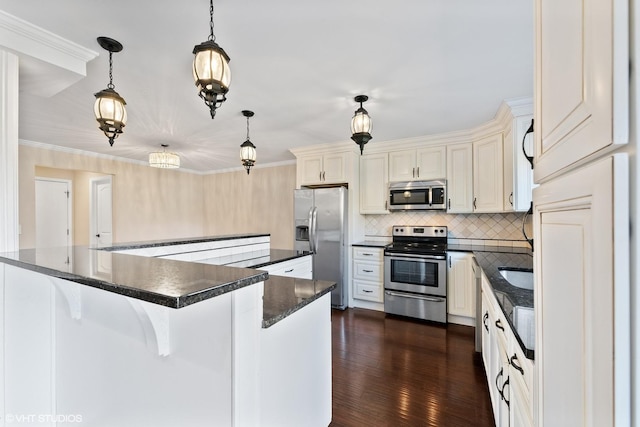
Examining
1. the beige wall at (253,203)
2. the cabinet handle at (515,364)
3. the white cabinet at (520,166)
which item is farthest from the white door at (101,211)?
the white cabinet at (520,166)

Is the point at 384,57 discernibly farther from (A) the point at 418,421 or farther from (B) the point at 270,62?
(A) the point at 418,421

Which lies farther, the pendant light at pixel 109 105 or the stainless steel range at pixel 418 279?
the stainless steel range at pixel 418 279

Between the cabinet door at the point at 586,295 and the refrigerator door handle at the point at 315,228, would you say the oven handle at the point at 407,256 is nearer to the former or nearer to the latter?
the refrigerator door handle at the point at 315,228

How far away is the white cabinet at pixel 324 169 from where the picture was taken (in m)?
4.13

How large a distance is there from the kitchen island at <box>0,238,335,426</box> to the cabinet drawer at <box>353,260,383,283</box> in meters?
2.32

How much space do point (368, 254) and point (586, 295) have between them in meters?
3.56

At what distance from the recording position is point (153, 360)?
1023 millimetres

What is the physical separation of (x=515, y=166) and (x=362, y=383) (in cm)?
240

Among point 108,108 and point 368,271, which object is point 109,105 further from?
point 368,271

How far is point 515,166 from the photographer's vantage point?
109 inches

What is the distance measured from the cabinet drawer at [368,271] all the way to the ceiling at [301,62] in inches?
69.6

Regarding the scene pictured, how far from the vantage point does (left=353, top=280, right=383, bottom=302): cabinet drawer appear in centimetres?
387

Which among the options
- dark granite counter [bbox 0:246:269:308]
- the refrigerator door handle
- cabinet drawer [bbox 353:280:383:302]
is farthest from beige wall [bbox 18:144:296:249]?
dark granite counter [bbox 0:246:269:308]
